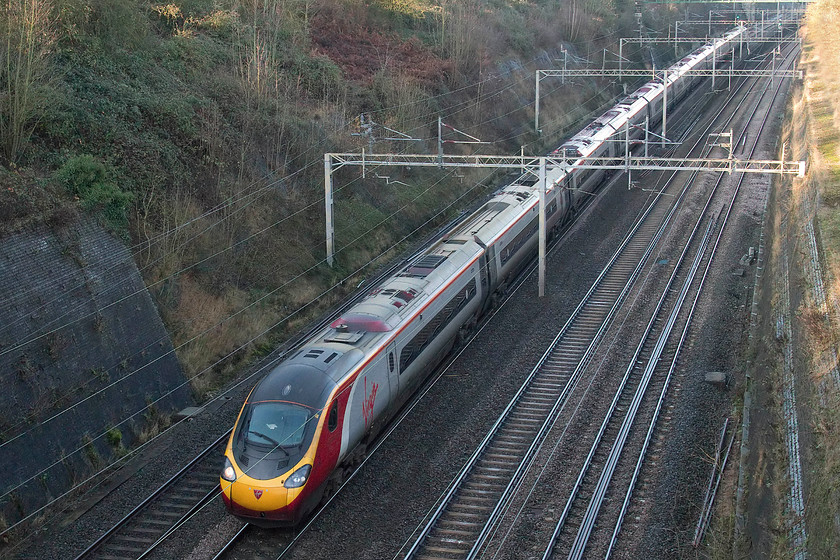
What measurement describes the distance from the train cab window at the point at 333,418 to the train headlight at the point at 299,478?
2.92 feet

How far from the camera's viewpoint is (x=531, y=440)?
1681cm

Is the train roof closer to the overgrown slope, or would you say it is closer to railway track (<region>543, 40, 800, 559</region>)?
the overgrown slope

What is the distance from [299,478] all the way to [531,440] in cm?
550

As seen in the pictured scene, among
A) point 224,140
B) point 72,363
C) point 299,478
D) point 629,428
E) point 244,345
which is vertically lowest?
point 629,428

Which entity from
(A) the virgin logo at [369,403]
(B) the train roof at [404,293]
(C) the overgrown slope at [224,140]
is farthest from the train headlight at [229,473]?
(C) the overgrown slope at [224,140]

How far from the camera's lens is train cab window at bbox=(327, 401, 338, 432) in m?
14.1

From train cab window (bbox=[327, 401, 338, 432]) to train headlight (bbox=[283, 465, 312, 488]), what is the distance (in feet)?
2.92

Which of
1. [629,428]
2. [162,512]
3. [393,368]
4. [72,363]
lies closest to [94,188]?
[72,363]

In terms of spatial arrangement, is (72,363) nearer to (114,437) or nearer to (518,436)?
(114,437)

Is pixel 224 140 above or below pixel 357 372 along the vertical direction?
above

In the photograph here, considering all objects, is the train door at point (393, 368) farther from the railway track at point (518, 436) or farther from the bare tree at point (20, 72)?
the bare tree at point (20, 72)

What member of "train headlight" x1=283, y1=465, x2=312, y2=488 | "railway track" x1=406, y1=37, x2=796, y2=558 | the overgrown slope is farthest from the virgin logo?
the overgrown slope

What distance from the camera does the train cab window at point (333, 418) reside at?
46.4 feet

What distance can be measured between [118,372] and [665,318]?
48.1 ft
